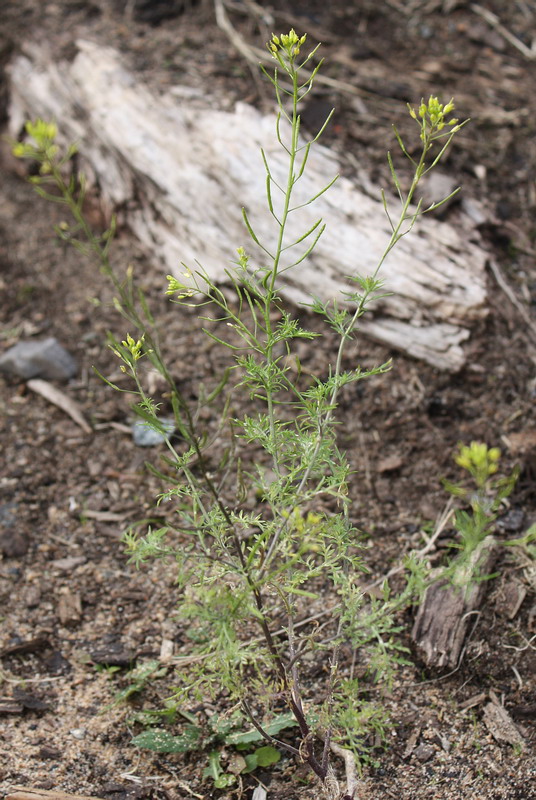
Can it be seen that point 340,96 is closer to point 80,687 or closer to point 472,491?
point 472,491

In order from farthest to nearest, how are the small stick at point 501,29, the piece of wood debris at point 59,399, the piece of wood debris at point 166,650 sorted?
the small stick at point 501,29
the piece of wood debris at point 59,399
the piece of wood debris at point 166,650

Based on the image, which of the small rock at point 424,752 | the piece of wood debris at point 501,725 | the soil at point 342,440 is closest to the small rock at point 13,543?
the soil at point 342,440

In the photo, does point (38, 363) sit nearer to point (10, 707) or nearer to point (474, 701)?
point (10, 707)

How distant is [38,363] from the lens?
388 cm

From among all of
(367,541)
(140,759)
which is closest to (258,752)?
(140,759)

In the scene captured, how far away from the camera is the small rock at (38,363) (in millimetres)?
3867

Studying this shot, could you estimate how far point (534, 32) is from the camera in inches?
197

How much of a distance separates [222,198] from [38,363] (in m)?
1.30

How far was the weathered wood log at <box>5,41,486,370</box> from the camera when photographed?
3.45 metres

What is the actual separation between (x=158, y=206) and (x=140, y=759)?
2918mm

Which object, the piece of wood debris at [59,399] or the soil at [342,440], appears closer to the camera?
the soil at [342,440]

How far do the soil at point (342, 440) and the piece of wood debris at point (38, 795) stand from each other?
0.16 ft

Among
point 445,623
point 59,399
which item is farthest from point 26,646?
point 445,623

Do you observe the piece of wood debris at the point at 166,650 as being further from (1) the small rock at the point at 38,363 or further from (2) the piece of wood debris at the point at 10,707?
(1) the small rock at the point at 38,363
